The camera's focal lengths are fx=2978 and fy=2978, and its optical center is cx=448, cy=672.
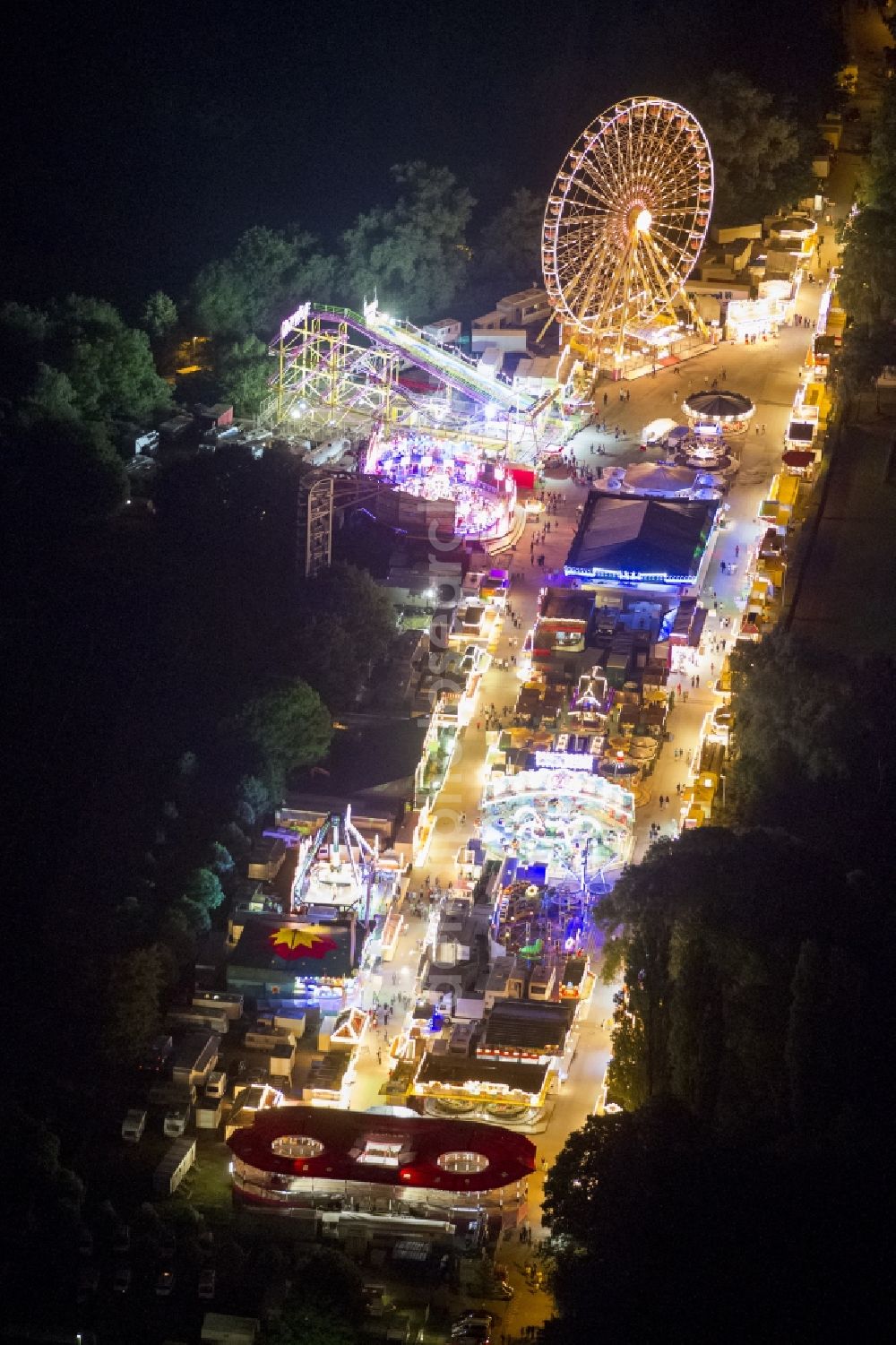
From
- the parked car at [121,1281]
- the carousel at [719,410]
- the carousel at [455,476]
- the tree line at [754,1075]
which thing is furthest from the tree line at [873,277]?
the parked car at [121,1281]

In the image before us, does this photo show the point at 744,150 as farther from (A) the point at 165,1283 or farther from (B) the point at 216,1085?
(A) the point at 165,1283

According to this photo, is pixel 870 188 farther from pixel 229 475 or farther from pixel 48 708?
pixel 48 708

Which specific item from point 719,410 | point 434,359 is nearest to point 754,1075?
point 719,410

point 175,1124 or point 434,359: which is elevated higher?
point 434,359

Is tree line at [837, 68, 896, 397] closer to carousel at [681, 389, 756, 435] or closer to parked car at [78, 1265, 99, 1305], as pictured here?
carousel at [681, 389, 756, 435]

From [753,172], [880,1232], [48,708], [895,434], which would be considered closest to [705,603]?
[895,434]

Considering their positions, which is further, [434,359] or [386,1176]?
[434,359]
